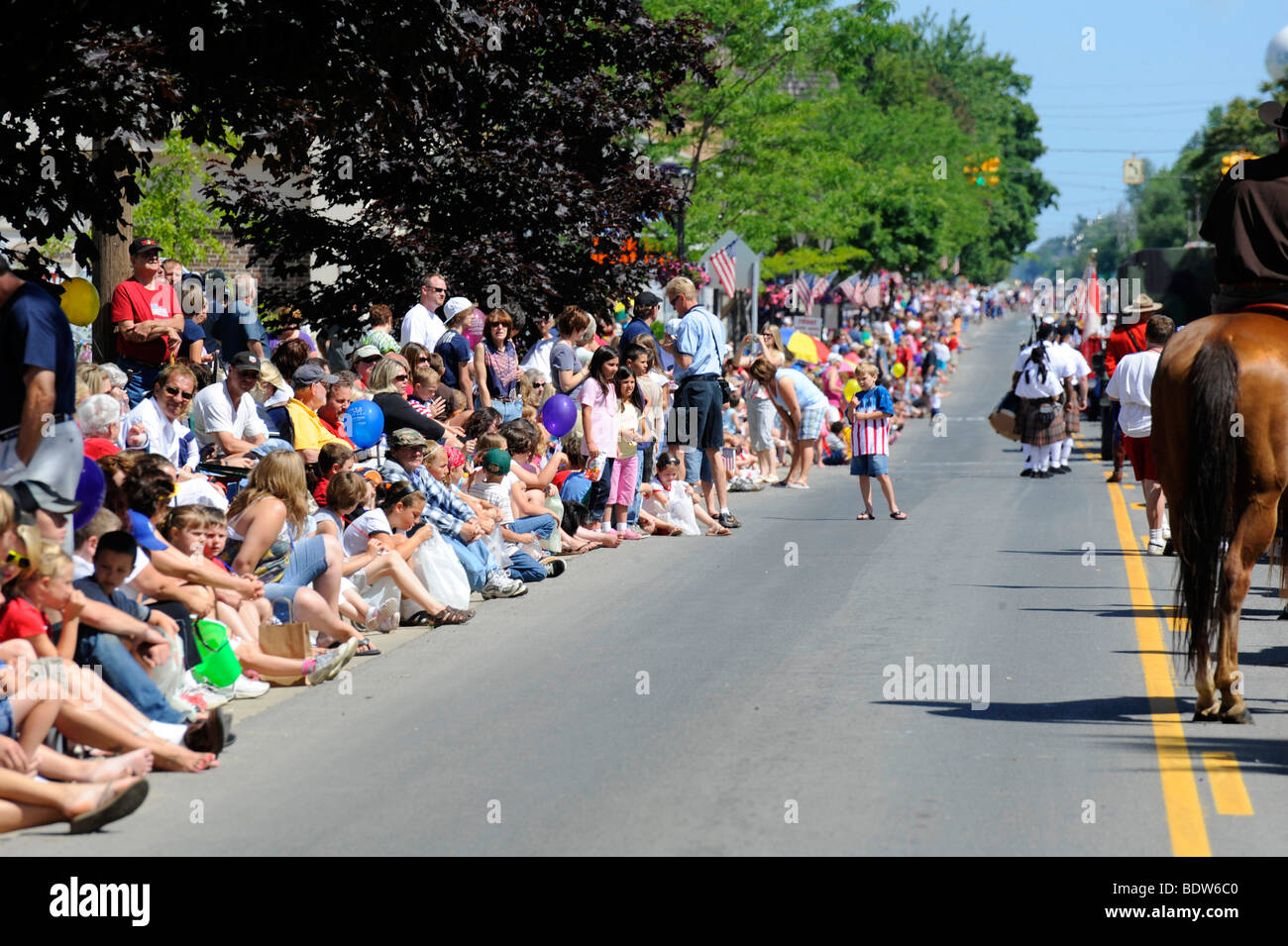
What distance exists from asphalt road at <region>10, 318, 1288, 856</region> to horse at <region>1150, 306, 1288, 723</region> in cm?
38

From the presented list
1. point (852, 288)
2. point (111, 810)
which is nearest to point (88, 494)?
point (111, 810)

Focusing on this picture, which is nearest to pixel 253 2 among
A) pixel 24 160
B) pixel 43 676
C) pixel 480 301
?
pixel 24 160

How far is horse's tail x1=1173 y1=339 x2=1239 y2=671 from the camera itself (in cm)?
862

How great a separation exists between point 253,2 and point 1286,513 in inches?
257

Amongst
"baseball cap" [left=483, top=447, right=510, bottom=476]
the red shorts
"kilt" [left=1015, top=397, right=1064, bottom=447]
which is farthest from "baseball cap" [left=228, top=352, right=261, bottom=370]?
"kilt" [left=1015, top=397, right=1064, bottom=447]

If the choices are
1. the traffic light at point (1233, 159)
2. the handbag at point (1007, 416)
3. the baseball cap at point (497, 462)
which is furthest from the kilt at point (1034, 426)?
A: the baseball cap at point (497, 462)

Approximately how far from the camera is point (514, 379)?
1764 centimetres

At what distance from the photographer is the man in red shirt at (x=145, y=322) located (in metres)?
13.6

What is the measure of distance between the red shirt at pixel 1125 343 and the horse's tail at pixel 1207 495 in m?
11.9

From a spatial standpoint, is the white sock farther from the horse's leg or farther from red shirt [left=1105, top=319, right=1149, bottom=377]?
red shirt [left=1105, top=319, right=1149, bottom=377]

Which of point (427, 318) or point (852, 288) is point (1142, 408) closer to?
point (427, 318)

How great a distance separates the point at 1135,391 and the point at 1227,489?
26.2 ft

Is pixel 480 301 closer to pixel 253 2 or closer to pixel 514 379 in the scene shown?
pixel 514 379

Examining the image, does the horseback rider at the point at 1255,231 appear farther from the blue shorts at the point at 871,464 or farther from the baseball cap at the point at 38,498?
the blue shorts at the point at 871,464
